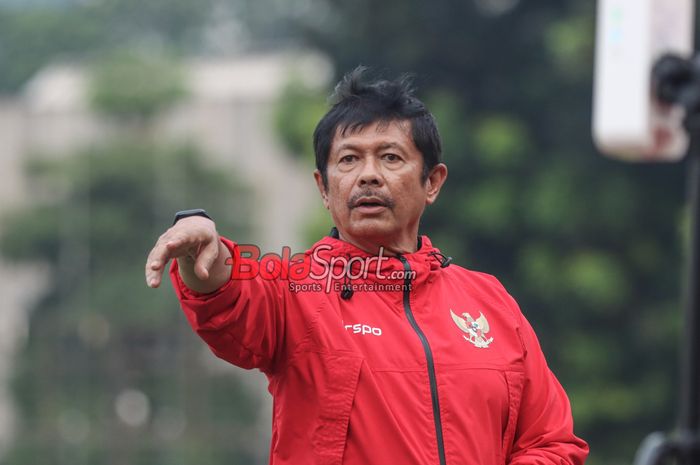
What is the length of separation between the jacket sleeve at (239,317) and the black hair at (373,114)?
42 cm

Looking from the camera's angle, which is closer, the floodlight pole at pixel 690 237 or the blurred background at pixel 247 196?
the floodlight pole at pixel 690 237

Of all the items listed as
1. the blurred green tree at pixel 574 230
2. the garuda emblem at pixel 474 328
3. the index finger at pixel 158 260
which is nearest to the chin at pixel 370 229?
the garuda emblem at pixel 474 328

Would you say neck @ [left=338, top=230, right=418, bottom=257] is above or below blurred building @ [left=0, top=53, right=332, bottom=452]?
below

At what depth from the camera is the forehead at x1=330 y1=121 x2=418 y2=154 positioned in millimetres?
3322

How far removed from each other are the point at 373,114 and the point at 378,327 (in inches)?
20.4

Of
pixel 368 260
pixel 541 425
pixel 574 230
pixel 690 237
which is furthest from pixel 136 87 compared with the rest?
pixel 690 237

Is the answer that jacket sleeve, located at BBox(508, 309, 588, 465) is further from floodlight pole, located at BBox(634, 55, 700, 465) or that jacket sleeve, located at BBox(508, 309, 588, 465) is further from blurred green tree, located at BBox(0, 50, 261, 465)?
blurred green tree, located at BBox(0, 50, 261, 465)

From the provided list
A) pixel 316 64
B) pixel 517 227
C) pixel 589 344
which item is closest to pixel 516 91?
pixel 517 227

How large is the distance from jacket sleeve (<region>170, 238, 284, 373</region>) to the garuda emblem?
0.41 m

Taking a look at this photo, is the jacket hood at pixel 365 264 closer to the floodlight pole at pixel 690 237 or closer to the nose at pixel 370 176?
the nose at pixel 370 176

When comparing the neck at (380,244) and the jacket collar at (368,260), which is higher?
the neck at (380,244)

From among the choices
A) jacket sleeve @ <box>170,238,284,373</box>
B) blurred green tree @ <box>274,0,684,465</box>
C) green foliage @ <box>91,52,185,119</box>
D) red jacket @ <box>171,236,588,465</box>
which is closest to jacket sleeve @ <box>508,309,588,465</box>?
red jacket @ <box>171,236,588,465</box>

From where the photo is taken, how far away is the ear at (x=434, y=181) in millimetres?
3475

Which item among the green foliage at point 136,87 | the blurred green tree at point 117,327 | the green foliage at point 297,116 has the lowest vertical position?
the blurred green tree at point 117,327
